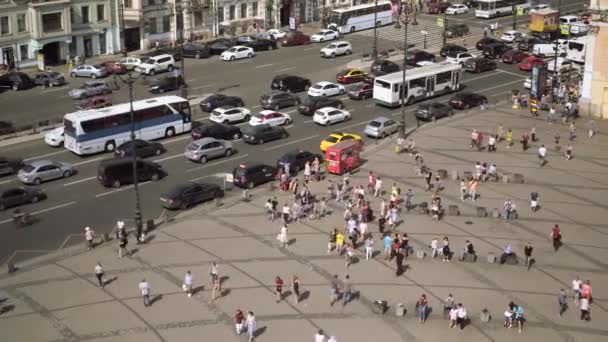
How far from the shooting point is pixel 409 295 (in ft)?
147

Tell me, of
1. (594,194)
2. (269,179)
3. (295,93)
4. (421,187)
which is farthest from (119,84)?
(594,194)

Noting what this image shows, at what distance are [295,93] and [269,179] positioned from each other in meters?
22.5

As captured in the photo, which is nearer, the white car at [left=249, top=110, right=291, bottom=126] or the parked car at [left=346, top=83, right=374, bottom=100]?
the white car at [left=249, top=110, right=291, bottom=126]

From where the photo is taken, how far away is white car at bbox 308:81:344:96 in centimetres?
8019

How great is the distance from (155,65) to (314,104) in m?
19.3

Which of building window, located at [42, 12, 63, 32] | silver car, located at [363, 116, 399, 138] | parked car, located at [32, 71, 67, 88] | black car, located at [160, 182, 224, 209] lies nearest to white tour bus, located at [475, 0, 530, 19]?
silver car, located at [363, 116, 399, 138]

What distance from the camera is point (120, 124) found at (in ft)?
219

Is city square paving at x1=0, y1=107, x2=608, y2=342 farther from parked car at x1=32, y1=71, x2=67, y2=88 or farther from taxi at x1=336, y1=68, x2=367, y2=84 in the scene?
parked car at x1=32, y1=71, x2=67, y2=88

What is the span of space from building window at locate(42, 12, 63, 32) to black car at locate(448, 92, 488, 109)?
36545mm

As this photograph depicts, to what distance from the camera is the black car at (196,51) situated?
307 feet

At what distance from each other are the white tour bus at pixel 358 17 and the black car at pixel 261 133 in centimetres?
3882

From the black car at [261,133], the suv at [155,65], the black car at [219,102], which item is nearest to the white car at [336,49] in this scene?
the suv at [155,65]

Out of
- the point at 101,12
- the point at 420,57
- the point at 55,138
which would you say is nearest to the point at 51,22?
the point at 101,12

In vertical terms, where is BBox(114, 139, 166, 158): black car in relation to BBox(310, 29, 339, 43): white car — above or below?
below
